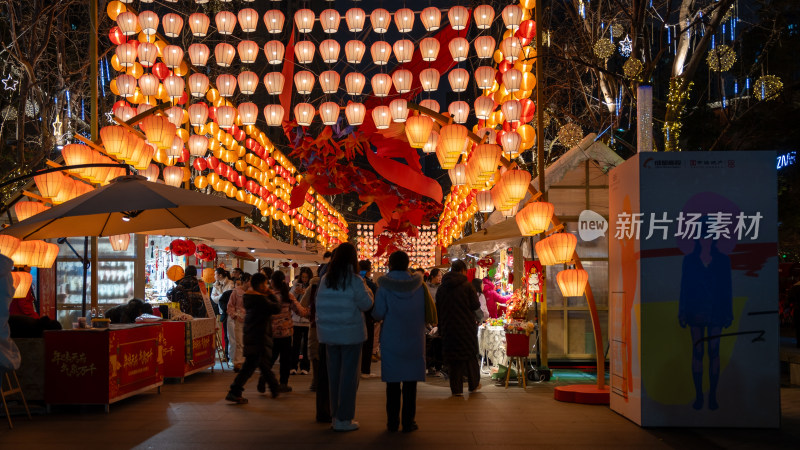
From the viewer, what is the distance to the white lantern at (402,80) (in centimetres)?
1625

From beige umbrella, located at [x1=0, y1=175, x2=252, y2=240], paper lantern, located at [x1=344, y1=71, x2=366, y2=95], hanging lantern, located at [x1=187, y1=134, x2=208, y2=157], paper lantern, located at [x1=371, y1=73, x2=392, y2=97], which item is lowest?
beige umbrella, located at [x1=0, y1=175, x2=252, y2=240]

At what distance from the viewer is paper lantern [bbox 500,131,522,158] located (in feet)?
45.9

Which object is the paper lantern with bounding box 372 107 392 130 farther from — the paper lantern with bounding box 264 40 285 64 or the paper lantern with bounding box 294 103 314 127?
the paper lantern with bounding box 264 40 285 64

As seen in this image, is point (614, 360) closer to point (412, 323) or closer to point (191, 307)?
point (412, 323)

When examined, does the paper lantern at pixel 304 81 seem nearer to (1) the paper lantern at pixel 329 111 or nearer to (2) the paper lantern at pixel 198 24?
(1) the paper lantern at pixel 329 111

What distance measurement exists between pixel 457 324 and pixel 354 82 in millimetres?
8772

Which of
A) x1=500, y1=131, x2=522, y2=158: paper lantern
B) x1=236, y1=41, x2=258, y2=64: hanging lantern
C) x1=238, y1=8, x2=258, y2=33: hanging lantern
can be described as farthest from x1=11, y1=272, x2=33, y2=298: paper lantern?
x1=500, y1=131, x2=522, y2=158: paper lantern

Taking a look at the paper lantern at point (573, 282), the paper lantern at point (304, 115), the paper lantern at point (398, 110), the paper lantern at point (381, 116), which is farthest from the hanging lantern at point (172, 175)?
the paper lantern at point (573, 282)

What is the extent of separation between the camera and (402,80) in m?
16.3

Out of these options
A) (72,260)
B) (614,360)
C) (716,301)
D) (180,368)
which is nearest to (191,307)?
(180,368)

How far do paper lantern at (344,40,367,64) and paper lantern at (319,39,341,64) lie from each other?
0.20m

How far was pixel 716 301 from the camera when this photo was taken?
768cm

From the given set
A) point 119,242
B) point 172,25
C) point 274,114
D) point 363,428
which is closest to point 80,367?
point 363,428

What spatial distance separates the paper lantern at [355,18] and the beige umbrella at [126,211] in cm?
684
